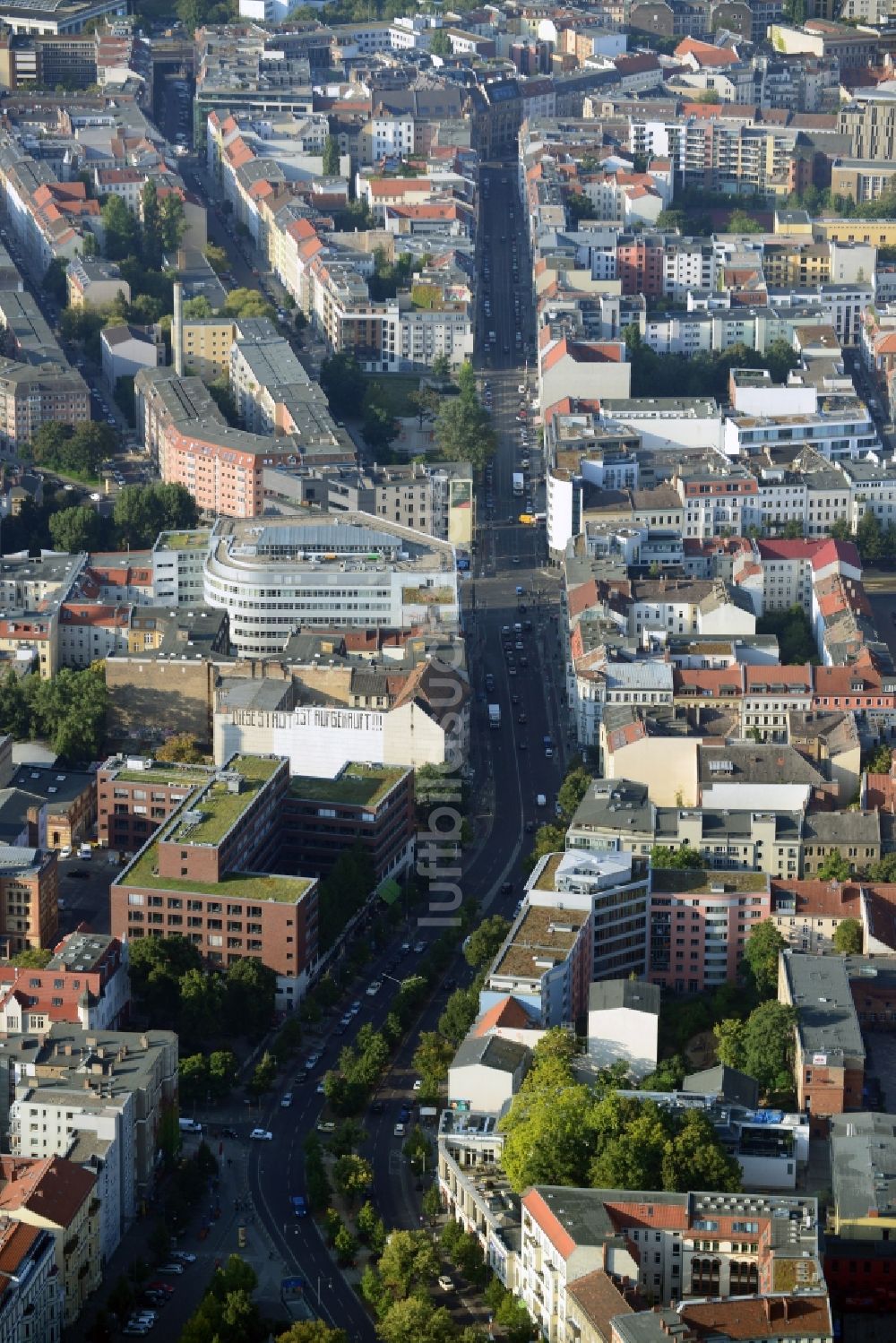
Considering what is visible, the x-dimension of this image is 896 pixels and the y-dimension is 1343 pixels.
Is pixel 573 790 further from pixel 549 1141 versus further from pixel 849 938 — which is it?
pixel 549 1141

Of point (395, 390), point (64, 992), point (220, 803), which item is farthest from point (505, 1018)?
point (395, 390)

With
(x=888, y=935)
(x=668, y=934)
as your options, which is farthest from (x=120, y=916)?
(x=888, y=935)

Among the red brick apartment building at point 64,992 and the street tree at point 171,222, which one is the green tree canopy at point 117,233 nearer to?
the street tree at point 171,222

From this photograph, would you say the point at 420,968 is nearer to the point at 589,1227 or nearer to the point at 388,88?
the point at 589,1227

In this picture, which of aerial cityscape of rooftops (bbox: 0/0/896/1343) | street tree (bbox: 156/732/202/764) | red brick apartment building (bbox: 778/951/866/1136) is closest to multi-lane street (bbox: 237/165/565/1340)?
aerial cityscape of rooftops (bbox: 0/0/896/1343)

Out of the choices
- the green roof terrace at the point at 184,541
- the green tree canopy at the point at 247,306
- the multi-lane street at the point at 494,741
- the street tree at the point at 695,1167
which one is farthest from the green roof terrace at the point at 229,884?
the green tree canopy at the point at 247,306

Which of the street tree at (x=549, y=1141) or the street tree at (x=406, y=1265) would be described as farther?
the street tree at (x=549, y=1141)

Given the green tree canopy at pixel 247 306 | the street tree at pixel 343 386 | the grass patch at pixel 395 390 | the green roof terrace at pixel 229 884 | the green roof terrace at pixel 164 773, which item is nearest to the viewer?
the green roof terrace at pixel 229 884
